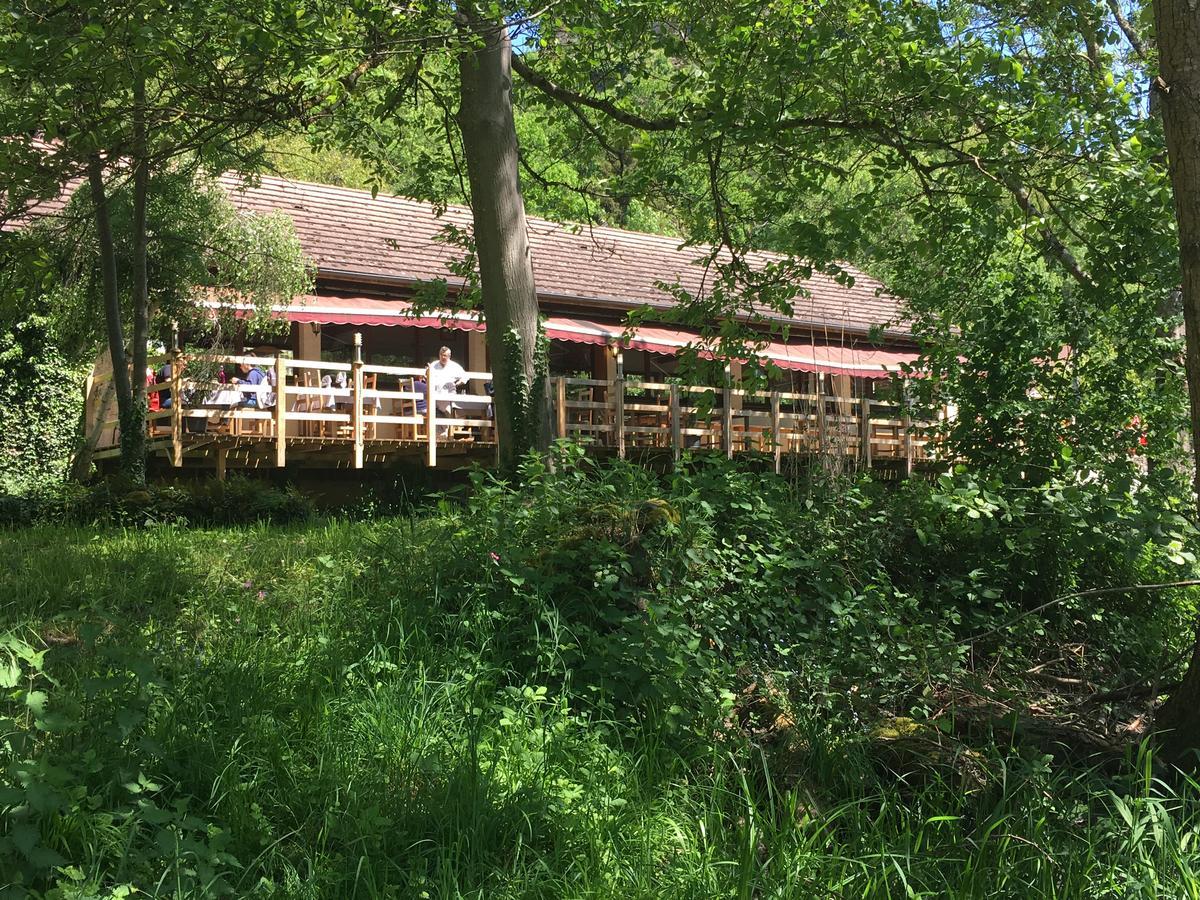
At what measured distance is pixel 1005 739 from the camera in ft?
14.2

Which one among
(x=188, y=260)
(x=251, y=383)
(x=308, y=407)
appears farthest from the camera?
(x=308, y=407)

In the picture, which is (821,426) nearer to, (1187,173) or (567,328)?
(1187,173)

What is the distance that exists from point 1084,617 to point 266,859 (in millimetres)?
4434

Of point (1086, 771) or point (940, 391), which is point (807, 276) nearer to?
point (940, 391)

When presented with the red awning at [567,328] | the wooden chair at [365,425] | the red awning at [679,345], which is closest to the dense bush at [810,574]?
the red awning at [567,328]

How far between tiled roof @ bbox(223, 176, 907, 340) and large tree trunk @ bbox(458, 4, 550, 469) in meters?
7.07

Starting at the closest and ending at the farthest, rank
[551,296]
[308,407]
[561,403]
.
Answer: [561,403]
[308,407]
[551,296]

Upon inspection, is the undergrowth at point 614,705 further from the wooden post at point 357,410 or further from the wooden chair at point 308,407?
the wooden chair at point 308,407

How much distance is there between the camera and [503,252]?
8336mm

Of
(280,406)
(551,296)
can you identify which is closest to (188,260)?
(280,406)

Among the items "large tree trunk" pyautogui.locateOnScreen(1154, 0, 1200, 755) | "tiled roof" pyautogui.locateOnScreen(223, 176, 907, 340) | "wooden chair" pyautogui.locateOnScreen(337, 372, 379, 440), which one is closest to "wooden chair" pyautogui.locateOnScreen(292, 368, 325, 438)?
"wooden chair" pyautogui.locateOnScreen(337, 372, 379, 440)

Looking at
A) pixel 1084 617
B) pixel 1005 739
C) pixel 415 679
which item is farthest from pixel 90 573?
pixel 1084 617

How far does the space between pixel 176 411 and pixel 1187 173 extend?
10.5 m

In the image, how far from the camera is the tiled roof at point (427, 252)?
16.8 meters
